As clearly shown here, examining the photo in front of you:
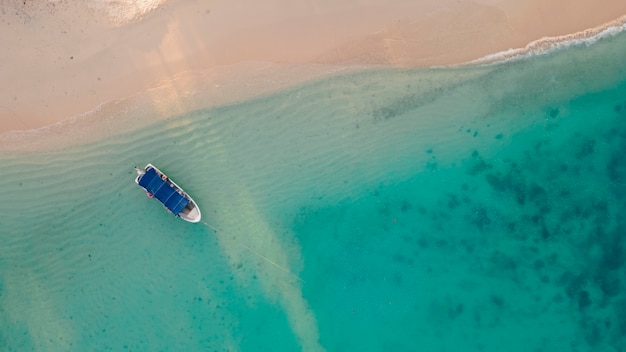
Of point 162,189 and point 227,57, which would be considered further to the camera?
point 227,57

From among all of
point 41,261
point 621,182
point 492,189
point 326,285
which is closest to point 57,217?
point 41,261

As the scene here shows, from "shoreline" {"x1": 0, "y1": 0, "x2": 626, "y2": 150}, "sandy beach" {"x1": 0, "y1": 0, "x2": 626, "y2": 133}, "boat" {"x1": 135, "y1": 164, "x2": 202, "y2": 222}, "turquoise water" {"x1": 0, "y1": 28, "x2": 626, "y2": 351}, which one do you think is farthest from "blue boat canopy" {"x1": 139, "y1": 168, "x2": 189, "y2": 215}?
"sandy beach" {"x1": 0, "y1": 0, "x2": 626, "y2": 133}

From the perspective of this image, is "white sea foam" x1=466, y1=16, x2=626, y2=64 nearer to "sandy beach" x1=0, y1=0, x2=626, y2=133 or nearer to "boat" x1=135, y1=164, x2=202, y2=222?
"sandy beach" x1=0, y1=0, x2=626, y2=133

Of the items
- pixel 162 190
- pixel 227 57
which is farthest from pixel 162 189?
pixel 227 57

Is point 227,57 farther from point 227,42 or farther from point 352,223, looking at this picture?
point 352,223

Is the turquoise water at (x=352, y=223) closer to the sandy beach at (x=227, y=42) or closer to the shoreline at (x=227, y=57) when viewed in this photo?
the shoreline at (x=227, y=57)

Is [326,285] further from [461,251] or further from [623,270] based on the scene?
[623,270]
